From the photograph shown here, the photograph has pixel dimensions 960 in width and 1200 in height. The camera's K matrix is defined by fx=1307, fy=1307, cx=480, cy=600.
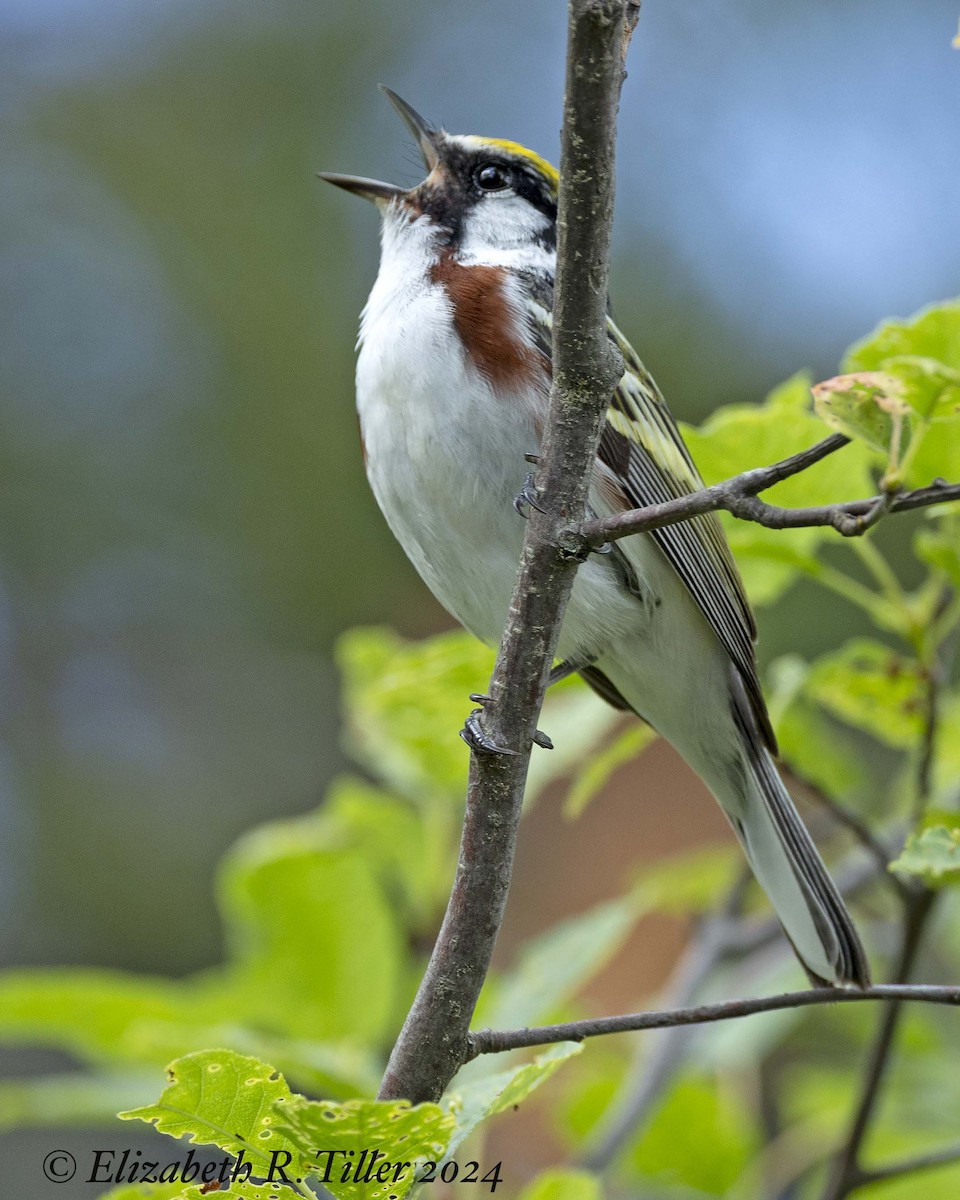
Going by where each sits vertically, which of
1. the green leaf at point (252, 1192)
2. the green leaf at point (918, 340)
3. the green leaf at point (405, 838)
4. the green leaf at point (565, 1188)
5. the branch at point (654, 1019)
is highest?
the green leaf at point (918, 340)

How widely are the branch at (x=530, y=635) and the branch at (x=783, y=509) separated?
112 millimetres

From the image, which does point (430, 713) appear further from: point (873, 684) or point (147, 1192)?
point (147, 1192)

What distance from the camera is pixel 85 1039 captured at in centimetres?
217

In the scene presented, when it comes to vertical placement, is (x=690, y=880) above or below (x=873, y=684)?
below

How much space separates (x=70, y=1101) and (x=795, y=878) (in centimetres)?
121

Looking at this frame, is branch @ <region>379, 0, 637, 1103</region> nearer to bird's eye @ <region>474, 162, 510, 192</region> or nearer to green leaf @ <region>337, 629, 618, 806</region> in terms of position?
green leaf @ <region>337, 629, 618, 806</region>

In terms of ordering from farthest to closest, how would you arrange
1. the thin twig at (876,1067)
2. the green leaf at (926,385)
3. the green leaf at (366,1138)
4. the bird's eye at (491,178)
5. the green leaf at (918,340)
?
1. the bird's eye at (491,178)
2. the thin twig at (876,1067)
3. the green leaf at (918,340)
4. the green leaf at (926,385)
5. the green leaf at (366,1138)

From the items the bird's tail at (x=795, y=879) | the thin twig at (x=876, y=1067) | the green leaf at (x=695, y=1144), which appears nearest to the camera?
the thin twig at (x=876, y=1067)

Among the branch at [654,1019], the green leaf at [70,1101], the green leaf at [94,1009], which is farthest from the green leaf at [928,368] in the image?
the green leaf at [70,1101]

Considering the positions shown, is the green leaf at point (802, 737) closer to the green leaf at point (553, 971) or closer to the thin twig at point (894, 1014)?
the thin twig at point (894, 1014)

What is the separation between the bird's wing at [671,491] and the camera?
6.93ft

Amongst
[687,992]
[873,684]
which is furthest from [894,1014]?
[687,992]

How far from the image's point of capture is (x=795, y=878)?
2072 mm

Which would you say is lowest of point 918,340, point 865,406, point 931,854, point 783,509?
point 931,854
